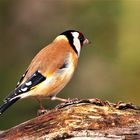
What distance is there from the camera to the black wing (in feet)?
23.6

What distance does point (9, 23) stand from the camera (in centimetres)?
1598

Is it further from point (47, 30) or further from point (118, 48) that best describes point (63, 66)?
point (47, 30)

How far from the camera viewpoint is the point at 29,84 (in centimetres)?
734

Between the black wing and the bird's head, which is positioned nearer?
the black wing

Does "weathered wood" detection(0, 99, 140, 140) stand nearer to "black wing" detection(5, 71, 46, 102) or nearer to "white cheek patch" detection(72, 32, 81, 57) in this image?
"black wing" detection(5, 71, 46, 102)

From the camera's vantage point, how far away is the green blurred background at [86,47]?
12766 mm

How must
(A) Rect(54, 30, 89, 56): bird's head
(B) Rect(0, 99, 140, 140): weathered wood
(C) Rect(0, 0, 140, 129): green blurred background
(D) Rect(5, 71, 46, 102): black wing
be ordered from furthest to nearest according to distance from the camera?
1. (C) Rect(0, 0, 140, 129): green blurred background
2. (A) Rect(54, 30, 89, 56): bird's head
3. (D) Rect(5, 71, 46, 102): black wing
4. (B) Rect(0, 99, 140, 140): weathered wood

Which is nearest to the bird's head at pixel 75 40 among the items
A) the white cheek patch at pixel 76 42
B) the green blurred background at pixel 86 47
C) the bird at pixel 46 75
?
the white cheek patch at pixel 76 42

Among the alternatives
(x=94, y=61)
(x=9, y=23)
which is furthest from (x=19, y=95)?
(x=9, y=23)

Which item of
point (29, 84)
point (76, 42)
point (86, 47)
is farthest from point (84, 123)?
point (86, 47)

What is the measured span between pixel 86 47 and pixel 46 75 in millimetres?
6912

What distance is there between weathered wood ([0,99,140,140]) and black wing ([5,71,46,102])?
82cm

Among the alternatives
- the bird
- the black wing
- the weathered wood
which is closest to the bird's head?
the bird

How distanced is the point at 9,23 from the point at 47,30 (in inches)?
31.0
